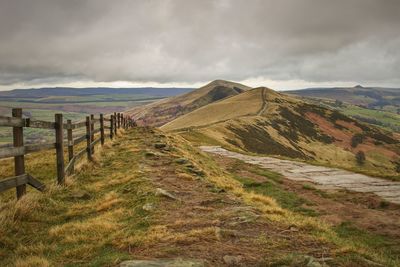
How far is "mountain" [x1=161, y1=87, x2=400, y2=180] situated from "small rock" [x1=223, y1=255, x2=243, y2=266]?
122 ft

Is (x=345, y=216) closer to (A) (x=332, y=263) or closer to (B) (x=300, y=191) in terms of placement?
(B) (x=300, y=191)

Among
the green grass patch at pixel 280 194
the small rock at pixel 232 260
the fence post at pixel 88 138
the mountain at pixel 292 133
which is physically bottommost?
the mountain at pixel 292 133

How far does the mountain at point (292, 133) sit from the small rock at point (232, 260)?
37077mm

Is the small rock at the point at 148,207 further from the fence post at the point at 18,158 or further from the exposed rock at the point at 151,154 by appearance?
the exposed rock at the point at 151,154

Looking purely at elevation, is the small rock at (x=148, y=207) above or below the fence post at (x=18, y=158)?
below

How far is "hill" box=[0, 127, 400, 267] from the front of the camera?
592 centimetres

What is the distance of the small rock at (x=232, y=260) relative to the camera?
18.1 feet

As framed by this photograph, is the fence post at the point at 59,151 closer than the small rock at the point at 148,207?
No

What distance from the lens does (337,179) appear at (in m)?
19.8

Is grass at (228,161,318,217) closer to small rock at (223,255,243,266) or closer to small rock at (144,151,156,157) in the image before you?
small rock at (144,151,156,157)

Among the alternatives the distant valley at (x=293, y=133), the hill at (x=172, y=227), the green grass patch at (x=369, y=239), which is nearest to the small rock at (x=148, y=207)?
the hill at (x=172, y=227)

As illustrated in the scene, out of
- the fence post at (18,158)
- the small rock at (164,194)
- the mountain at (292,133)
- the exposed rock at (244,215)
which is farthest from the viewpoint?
the mountain at (292,133)

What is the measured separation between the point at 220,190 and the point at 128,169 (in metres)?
4.61

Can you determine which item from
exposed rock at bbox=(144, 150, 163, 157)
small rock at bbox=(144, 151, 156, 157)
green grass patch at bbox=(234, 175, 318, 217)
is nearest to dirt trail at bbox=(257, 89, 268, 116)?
green grass patch at bbox=(234, 175, 318, 217)
